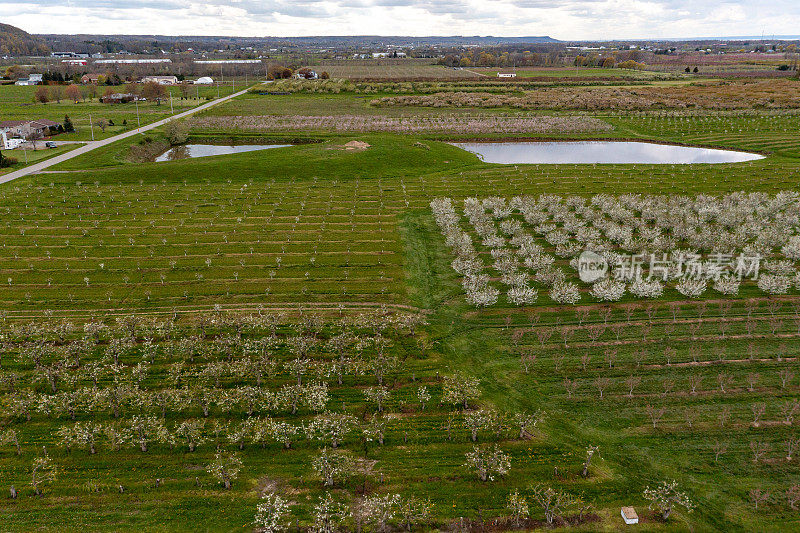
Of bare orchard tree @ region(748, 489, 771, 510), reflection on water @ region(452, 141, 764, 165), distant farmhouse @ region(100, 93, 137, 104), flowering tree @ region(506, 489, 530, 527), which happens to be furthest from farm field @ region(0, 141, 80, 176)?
bare orchard tree @ region(748, 489, 771, 510)

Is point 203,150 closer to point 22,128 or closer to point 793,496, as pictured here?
point 22,128

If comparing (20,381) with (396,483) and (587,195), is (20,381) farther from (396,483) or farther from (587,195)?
(587,195)

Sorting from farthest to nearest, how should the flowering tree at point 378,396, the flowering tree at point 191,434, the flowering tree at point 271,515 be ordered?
the flowering tree at point 378,396 < the flowering tree at point 191,434 < the flowering tree at point 271,515

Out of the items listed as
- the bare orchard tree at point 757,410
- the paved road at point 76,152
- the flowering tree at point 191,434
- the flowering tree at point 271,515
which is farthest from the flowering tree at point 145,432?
the paved road at point 76,152

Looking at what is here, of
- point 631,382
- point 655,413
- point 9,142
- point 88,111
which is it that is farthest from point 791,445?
point 88,111

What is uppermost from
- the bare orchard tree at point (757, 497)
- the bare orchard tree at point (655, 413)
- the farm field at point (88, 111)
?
the farm field at point (88, 111)

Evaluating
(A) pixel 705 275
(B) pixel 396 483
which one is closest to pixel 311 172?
(A) pixel 705 275

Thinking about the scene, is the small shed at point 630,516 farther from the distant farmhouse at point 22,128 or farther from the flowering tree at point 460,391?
the distant farmhouse at point 22,128
